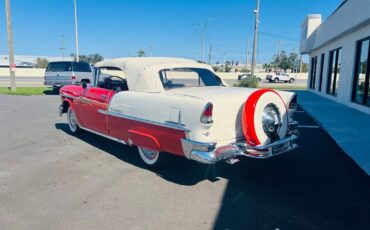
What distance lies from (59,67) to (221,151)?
1542 cm

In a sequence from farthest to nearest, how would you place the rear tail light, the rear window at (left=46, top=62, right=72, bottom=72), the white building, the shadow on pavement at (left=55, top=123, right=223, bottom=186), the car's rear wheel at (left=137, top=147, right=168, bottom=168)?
the rear window at (left=46, top=62, right=72, bottom=72), the white building, the car's rear wheel at (left=137, top=147, right=168, bottom=168), the shadow on pavement at (left=55, top=123, right=223, bottom=186), the rear tail light

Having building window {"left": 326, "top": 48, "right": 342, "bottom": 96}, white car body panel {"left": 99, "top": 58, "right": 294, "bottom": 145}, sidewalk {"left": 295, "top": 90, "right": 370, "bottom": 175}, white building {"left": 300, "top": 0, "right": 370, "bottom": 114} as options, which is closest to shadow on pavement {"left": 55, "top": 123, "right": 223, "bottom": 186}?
white car body panel {"left": 99, "top": 58, "right": 294, "bottom": 145}

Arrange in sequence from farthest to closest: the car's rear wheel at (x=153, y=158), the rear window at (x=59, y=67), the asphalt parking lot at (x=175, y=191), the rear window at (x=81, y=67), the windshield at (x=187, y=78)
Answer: the rear window at (x=81, y=67), the rear window at (x=59, y=67), the windshield at (x=187, y=78), the car's rear wheel at (x=153, y=158), the asphalt parking lot at (x=175, y=191)

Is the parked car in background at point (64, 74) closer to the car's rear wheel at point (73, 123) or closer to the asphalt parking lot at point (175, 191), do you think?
the car's rear wheel at point (73, 123)

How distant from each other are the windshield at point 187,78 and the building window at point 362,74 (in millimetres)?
7676

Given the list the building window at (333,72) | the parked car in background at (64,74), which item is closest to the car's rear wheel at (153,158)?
the parked car in background at (64,74)

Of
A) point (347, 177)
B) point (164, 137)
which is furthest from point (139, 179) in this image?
point (347, 177)

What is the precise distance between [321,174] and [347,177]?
1.19 ft

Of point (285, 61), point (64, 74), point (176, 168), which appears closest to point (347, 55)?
point (176, 168)

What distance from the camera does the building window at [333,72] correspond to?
49.1ft

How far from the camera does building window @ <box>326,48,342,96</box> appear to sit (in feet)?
49.1

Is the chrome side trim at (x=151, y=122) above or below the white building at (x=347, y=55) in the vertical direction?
below

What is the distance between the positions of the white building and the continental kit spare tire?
7.01m

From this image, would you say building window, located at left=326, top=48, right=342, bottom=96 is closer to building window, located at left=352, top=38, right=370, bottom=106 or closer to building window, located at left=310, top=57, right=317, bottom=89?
building window, located at left=352, top=38, right=370, bottom=106
